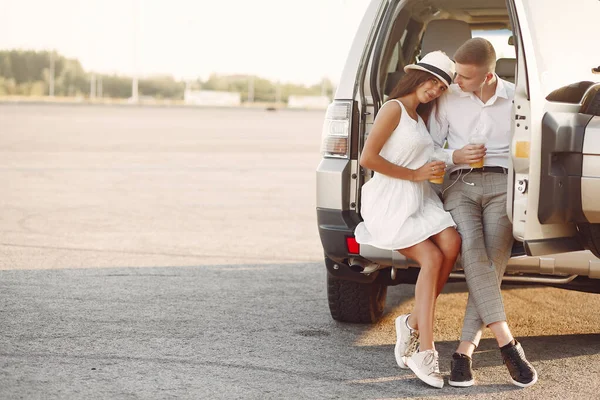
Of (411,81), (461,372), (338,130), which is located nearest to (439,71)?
(411,81)

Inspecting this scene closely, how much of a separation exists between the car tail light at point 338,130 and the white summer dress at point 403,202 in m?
0.38

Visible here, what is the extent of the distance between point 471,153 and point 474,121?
292 mm

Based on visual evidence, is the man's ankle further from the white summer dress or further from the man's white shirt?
the man's white shirt

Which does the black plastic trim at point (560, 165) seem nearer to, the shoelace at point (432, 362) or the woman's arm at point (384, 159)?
the woman's arm at point (384, 159)

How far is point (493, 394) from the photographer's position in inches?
184

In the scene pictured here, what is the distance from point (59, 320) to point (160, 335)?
686 mm

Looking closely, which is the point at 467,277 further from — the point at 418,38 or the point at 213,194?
the point at 213,194

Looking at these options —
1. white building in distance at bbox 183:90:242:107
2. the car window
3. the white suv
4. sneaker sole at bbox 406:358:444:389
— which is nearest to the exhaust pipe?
the white suv

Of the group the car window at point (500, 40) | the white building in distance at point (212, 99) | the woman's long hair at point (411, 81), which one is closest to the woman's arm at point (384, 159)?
the woman's long hair at point (411, 81)

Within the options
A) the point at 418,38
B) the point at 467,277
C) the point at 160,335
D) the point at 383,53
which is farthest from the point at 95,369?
the point at 418,38

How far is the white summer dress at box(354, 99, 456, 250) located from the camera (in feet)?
16.4

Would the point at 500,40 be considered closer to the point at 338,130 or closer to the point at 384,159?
the point at 338,130

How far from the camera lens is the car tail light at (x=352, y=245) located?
5340mm

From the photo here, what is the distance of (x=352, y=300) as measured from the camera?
6.04 metres
